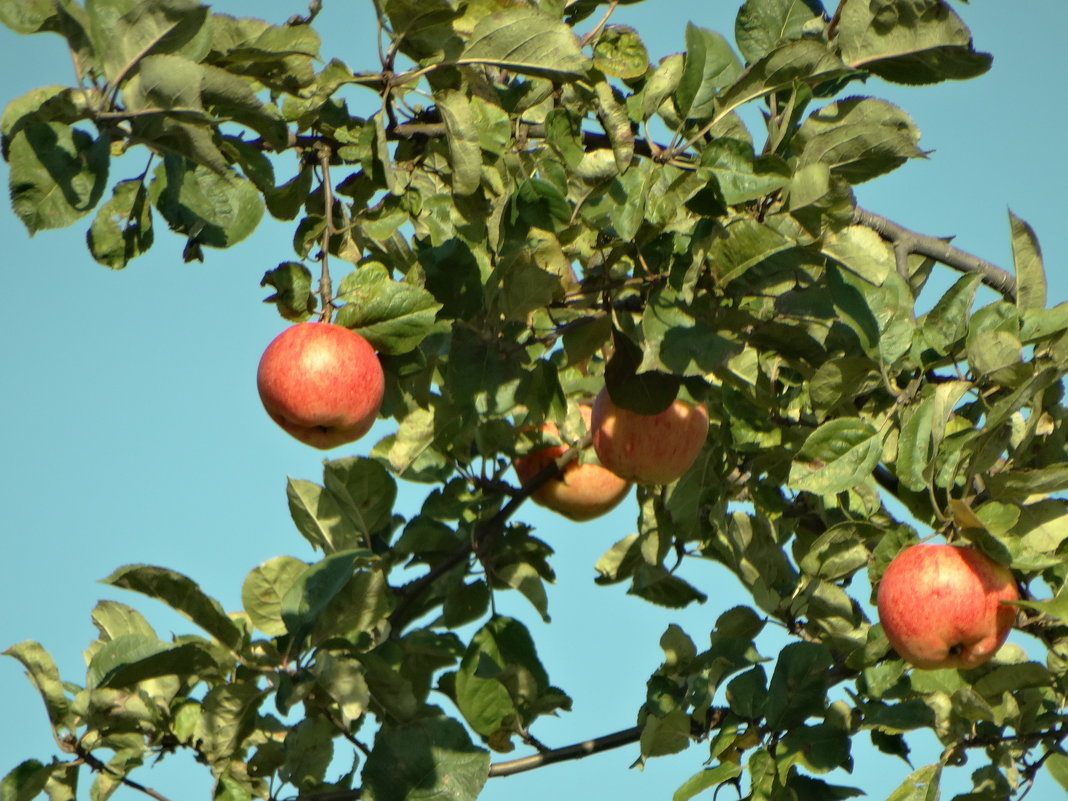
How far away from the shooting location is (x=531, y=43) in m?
2.32

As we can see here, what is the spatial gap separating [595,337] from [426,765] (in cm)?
88

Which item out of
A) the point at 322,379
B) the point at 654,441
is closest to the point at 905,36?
the point at 654,441

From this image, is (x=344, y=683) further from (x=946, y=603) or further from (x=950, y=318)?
(x=950, y=318)

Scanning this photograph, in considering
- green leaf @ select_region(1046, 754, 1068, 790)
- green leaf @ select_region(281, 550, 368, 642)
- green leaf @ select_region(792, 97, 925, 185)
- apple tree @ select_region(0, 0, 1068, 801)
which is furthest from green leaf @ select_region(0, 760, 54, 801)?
green leaf @ select_region(1046, 754, 1068, 790)

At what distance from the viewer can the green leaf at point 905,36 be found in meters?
2.38

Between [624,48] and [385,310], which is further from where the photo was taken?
[624,48]

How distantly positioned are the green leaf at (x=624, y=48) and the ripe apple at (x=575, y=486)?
1057 millimetres

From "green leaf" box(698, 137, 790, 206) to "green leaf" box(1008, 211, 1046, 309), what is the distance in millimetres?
567

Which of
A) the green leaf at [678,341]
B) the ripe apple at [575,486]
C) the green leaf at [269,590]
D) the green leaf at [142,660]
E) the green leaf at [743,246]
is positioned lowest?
the green leaf at [142,660]

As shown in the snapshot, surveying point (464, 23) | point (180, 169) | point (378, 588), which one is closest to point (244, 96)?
point (180, 169)

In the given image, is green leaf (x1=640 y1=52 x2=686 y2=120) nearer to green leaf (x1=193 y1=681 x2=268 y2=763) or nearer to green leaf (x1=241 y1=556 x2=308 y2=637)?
green leaf (x1=241 y1=556 x2=308 y2=637)

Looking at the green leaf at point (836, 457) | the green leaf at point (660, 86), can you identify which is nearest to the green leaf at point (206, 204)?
the green leaf at point (660, 86)

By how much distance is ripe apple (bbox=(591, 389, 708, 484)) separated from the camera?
282 centimetres

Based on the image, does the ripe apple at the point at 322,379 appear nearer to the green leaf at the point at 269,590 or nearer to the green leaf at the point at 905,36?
the green leaf at the point at 269,590
